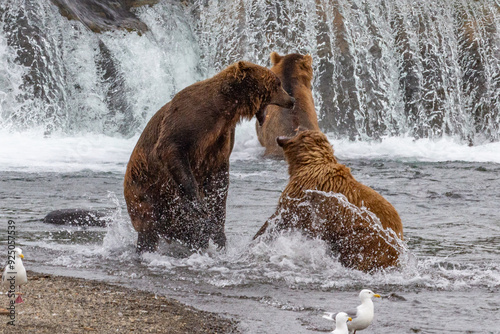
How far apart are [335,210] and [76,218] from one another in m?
3.80

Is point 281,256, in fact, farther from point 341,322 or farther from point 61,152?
point 61,152

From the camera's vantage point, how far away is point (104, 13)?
20.5 m

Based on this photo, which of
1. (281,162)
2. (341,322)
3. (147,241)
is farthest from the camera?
(281,162)

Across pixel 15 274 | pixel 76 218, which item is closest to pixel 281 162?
pixel 76 218

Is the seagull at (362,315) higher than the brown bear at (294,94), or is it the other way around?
the brown bear at (294,94)

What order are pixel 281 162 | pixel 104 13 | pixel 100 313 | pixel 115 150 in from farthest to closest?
pixel 104 13 < pixel 115 150 < pixel 281 162 < pixel 100 313

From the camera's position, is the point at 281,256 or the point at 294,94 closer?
the point at 281,256

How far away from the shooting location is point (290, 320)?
555cm

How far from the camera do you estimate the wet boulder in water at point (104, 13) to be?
19.6 metres

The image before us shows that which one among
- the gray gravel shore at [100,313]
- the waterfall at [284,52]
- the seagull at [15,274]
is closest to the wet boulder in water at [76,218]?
the gray gravel shore at [100,313]

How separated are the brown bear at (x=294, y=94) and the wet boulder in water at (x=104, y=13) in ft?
21.4

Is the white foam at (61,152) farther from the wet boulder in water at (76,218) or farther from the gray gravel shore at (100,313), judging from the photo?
the gray gravel shore at (100,313)

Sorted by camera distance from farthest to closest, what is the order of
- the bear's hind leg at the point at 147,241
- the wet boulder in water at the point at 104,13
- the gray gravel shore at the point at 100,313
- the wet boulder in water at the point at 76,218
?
1. the wet boulder in water at the point at 104,13
2. the wet boulder in water at the point at 76,218
3. the bear's hind leg at the point at 147,241
4. the gray gravel shore at the point at 100,313

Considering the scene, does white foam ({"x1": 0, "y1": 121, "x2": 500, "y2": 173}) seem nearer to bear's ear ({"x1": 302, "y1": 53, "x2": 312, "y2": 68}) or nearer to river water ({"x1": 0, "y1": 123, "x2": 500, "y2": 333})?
river water ({"x1": 0, "y1": 123, "x2": 500, "y2": 333})
